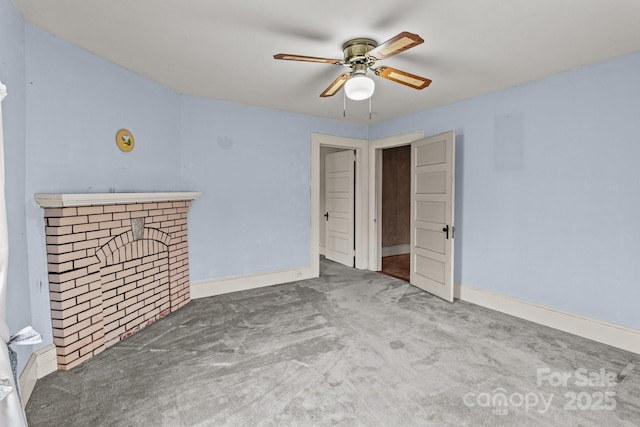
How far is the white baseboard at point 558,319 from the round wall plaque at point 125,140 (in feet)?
12.9

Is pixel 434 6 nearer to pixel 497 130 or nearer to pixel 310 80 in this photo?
pixel 310 80

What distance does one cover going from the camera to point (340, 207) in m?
5.75

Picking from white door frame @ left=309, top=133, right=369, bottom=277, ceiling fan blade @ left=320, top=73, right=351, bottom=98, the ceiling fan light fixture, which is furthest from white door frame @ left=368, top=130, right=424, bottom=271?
the ceiling fan light fixture

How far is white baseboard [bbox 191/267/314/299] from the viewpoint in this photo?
3.93m

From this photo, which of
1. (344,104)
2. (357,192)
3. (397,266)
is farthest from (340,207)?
(344,104)

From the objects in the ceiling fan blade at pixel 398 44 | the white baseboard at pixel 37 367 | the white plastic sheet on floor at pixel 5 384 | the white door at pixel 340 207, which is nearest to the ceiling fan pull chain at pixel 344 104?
the white door at pixel 340 207

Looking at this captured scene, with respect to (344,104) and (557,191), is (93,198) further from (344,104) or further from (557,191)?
(557,191)

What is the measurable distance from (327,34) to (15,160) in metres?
2.21

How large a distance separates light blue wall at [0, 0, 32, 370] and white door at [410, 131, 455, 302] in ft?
12.5

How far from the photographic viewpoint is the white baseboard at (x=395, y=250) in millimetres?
6602

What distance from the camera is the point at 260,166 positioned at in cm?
434

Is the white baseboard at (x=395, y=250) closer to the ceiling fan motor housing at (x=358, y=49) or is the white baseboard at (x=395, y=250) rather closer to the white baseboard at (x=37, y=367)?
the ceiling fan motor housing at (x=358, y=49)

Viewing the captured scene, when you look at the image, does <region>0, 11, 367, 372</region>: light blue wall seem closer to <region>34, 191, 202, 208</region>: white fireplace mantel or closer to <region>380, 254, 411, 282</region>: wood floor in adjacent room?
<region>34, 191, 202, 208</region>: white fireplace mantel

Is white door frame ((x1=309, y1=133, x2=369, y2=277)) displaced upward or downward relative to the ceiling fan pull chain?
downward
